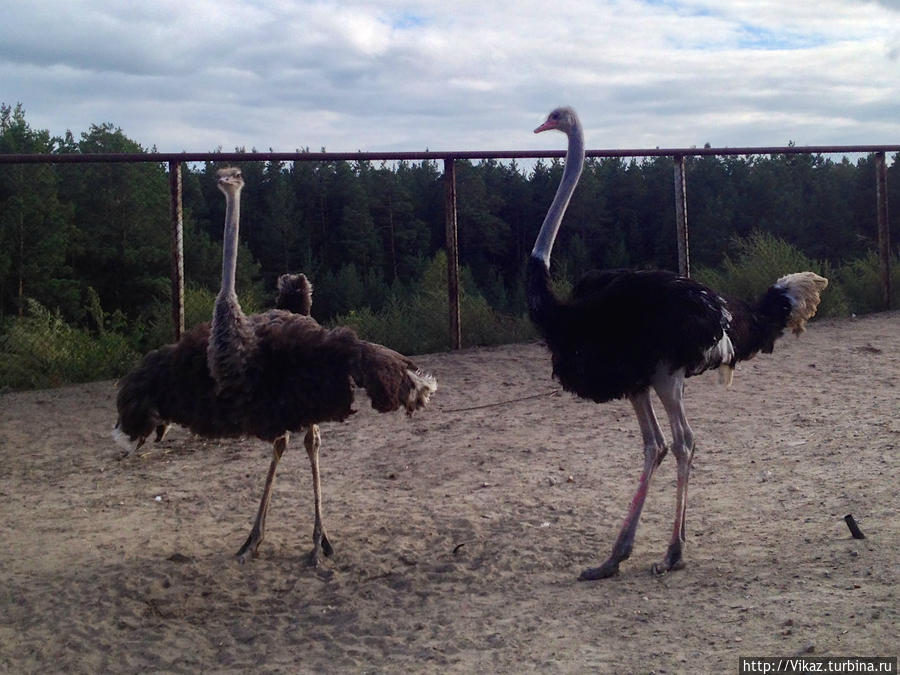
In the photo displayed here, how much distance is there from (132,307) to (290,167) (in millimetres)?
6678

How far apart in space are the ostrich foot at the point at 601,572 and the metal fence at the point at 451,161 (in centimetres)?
426

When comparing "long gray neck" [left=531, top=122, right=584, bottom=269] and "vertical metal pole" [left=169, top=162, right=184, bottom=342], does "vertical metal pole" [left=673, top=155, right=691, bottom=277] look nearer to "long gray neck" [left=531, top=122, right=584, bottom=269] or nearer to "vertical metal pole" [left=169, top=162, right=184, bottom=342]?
"long gray neck" [left=531, top=122, right=584, bottom=269]

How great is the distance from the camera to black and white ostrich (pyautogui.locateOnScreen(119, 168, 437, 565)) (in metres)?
4.21

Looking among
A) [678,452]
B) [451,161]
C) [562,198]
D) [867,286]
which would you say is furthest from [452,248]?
[867,286]

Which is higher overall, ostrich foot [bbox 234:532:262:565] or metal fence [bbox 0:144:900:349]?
metal fence [bbox 0:144:900:349]

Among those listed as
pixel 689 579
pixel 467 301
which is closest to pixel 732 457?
pixel 689 579

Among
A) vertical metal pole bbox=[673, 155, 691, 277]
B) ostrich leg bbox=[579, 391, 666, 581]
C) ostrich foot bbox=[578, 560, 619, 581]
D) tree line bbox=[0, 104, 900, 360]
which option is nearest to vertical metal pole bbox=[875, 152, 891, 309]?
vertical metal pole bbox=[673, 155, 691, 277]

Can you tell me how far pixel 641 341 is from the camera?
391cm

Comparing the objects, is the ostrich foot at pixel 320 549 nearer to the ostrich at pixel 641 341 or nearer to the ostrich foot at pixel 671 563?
the ostrich at pixel 641 341

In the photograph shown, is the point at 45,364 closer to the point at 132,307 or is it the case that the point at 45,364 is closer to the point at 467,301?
the point at 467,301

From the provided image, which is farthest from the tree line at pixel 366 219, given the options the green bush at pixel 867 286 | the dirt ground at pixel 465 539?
the dirt ground at pixel 465 539

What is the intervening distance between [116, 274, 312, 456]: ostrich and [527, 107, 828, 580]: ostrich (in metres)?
1.51

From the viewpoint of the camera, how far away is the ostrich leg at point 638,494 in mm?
3908

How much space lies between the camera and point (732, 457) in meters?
5.54
